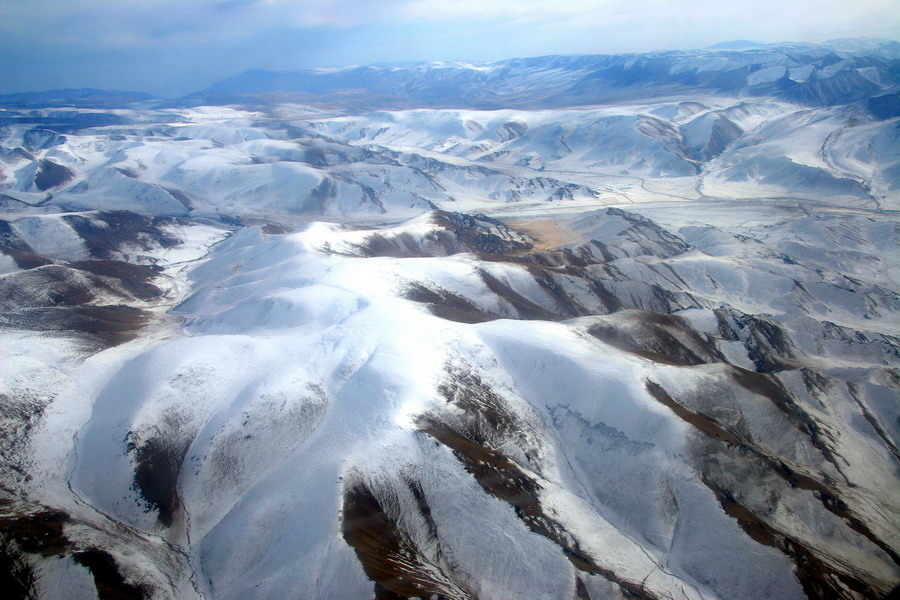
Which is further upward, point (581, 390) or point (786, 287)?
point (581, 390)

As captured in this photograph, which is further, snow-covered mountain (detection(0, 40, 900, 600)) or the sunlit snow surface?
the sunlit snow surface

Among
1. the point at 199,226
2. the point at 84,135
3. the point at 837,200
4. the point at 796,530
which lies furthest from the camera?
the point at 84,135

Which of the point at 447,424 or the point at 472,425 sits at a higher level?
the point at 447,424

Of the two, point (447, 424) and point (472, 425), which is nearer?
point (447, 424)

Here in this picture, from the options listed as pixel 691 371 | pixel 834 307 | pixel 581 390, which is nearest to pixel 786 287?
pixel 834 307

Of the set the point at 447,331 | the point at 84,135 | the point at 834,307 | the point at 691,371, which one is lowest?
the point at 834,307

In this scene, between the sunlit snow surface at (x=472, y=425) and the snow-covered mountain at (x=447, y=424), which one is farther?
the sunlit snow surface at (x=472, y=425)

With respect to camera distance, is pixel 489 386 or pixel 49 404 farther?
pixel 489 386

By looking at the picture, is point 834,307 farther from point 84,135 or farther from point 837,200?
point 84,135

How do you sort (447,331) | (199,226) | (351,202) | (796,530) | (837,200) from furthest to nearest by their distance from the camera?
(351,202), (837,200), (199,226), (447,331), (796,530)
